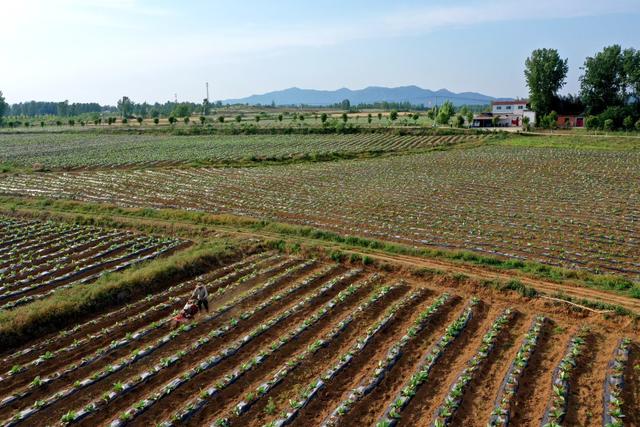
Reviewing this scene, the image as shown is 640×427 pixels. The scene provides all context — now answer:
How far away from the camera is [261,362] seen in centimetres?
1174

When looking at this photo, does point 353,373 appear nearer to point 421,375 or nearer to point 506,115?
point 421,375

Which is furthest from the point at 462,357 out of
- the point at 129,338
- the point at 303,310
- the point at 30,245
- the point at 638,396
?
the point at 30,245

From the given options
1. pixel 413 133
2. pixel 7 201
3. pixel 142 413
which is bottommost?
pixel 142 413

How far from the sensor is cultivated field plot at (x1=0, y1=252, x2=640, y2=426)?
9.88m

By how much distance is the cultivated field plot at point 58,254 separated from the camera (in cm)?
1658

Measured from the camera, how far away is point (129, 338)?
A: 1288cm

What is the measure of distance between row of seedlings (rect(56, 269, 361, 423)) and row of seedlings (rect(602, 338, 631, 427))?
7974 millimetres

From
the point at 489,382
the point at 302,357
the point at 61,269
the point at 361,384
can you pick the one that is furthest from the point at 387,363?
the point at 61,269

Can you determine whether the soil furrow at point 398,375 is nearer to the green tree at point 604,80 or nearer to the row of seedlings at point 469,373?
the row of seedlings at point 469,373

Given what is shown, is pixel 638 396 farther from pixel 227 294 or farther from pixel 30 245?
pixel 30 245

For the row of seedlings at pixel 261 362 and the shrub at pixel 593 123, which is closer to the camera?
the row of seedlings at pixel 261 362

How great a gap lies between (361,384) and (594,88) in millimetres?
90613

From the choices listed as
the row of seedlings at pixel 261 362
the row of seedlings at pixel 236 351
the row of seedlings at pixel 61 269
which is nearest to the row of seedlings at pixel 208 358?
the row of seedlings at pixel 236 351

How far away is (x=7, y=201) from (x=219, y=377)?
2653 cm
